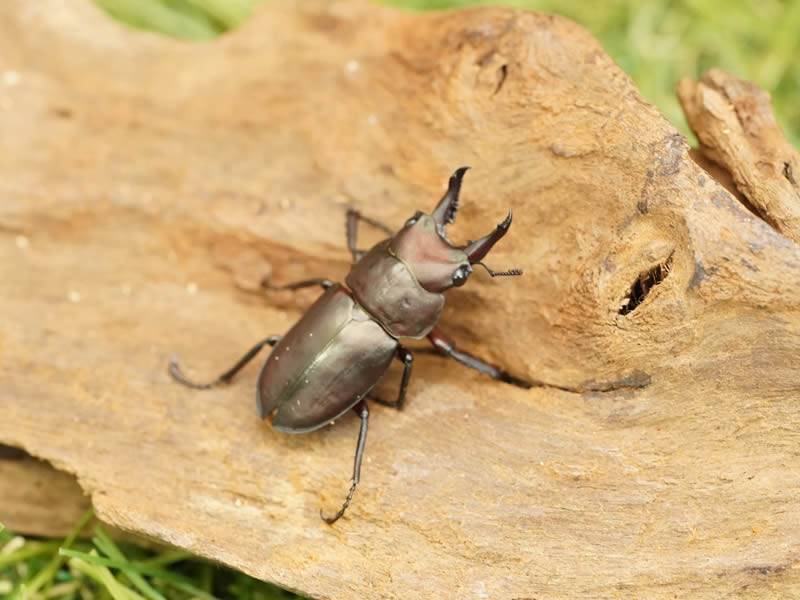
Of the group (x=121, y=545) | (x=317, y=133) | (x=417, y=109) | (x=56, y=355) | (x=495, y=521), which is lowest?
(x=121, y=545)

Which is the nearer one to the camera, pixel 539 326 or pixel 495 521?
pixel 495 521

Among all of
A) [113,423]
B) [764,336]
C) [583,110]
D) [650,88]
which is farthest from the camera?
[650,88]

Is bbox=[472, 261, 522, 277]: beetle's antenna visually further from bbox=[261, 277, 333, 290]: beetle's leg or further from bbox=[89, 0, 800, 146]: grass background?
bbox=[89, 0, 800, 146]: grass background

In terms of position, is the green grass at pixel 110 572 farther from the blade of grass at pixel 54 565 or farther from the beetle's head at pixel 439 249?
the beetle's head at pixel 439 249

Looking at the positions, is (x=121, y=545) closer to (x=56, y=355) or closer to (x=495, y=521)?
(x=56, y=355)

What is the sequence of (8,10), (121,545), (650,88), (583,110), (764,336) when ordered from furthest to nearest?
(650,88), (8,10), (121,545), (583,110), (764,336)

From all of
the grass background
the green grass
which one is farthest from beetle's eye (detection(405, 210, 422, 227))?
the grass background

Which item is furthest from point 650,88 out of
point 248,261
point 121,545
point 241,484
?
point 121,545
